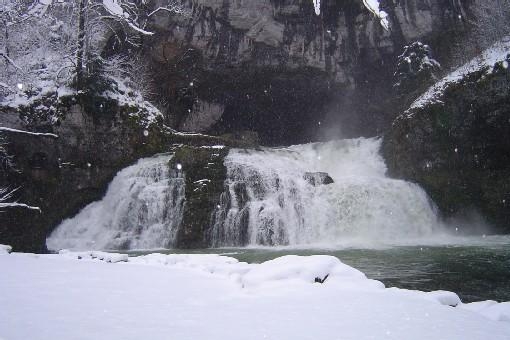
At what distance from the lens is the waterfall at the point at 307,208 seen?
14.2 metres

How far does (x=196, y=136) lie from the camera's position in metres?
18.5

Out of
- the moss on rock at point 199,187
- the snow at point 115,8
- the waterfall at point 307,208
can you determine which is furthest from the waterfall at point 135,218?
the snow at point 115,8

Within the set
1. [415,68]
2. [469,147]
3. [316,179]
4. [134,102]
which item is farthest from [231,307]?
[415,68]

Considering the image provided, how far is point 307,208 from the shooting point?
49.3 feet

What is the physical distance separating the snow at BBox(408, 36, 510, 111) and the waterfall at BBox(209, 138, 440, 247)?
4324 mm

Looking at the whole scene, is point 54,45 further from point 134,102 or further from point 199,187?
point 199,187

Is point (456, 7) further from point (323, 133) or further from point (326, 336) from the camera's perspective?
point (326, 336)

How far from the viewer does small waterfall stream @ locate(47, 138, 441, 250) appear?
14.2 metres

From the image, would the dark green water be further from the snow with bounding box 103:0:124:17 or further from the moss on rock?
the snow with bounding box 103:0:124:17

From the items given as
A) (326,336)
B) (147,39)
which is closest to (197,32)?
(147,39)

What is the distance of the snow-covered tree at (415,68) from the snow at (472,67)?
4994 millimetres

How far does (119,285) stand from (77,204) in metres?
13.9

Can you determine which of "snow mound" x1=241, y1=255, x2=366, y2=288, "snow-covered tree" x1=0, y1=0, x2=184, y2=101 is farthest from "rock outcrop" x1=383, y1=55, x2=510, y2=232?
"snow mound" x1=241, y1=255, x2=366, y2=288

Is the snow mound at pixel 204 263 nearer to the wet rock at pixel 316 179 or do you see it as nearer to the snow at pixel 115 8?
the wet rock at pixel 316 179
